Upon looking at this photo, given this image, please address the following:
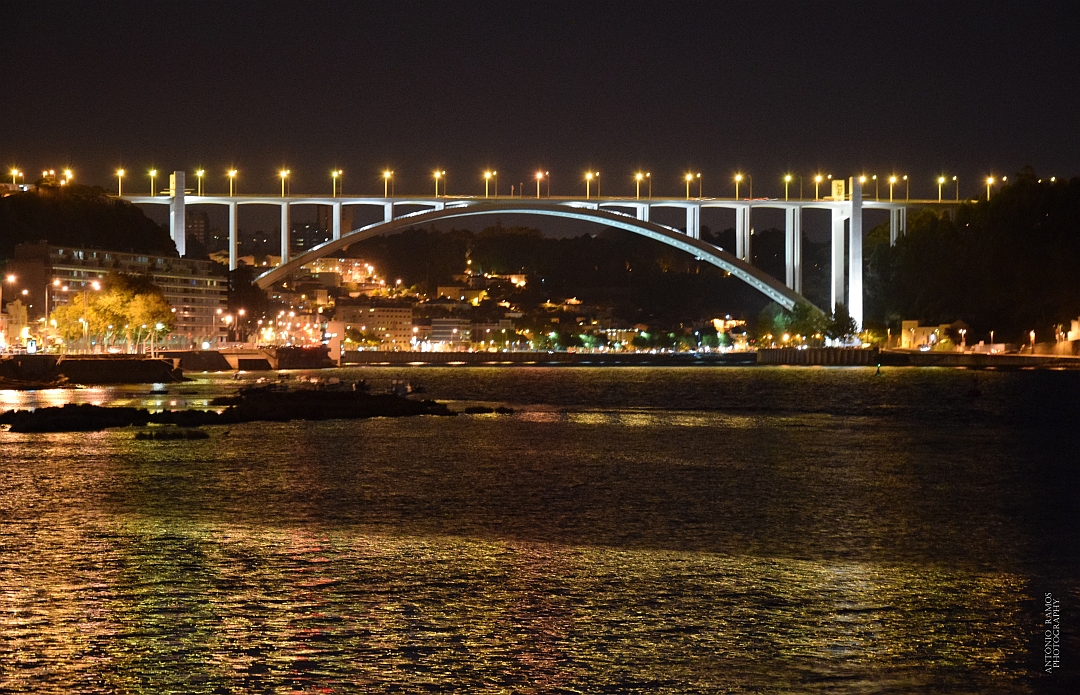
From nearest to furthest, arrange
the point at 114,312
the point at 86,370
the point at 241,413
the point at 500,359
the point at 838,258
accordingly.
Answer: the point at 241,413 < the point at 86,370 < the point at 114,312 < the point at 838,258 < the point at 500,359

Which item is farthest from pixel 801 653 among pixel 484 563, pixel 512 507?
pixel 512 507

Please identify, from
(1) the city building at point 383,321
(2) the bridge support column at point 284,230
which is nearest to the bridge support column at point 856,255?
(2) the bridge support column at point 284,230

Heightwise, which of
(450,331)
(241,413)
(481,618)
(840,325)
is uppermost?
(450,331)

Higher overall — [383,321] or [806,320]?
[383,321]

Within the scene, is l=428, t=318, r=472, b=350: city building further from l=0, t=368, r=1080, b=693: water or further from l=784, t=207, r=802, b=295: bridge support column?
l=0, t=368, r=1080, b=693: water

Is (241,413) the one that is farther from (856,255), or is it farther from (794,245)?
(856,255)

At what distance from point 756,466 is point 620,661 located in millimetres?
13778

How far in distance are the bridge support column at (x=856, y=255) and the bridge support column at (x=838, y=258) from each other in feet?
1.93

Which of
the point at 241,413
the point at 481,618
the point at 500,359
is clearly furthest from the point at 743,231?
the point at 481,618

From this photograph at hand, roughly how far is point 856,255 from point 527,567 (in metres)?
76.1

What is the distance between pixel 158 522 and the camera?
47.7ft

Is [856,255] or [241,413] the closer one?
[241,413]

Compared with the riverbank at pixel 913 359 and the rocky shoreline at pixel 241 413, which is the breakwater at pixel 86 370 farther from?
the riverbank at pixel 913 359

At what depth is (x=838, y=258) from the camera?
8719cm
